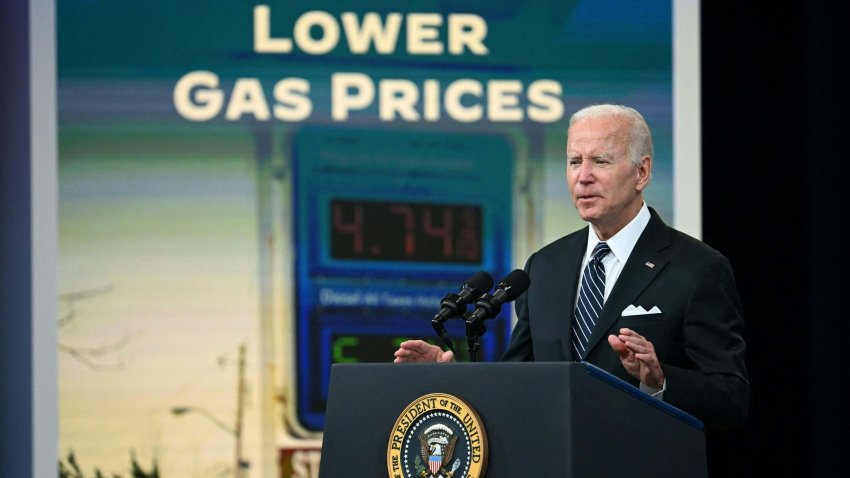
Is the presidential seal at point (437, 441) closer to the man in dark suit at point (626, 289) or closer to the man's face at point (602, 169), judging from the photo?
the man in dark suit at point (626, 289)

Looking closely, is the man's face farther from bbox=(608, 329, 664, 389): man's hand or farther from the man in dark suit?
bbox=(608, 329, 664, 389): man's hand

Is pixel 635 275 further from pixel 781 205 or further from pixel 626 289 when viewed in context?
pixel 781 205

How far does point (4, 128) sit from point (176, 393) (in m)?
1.08

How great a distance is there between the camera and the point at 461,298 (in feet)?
6.99

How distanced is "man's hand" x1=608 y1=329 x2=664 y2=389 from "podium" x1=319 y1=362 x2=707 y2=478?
10 centimetres

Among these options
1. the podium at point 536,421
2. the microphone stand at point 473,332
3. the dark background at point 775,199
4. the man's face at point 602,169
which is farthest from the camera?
the dark background at point 775,199

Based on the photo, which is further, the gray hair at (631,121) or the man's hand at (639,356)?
the gray hair at (631,121)

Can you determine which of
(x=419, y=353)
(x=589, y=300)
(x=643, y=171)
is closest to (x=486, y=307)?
(x=419, y=353)

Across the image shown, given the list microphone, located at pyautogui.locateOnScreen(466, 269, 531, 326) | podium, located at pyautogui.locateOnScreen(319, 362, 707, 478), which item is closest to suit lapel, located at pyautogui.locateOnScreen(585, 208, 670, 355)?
microphone, located at pyautogui.locateOnScreen(466, 269, 531, 326)

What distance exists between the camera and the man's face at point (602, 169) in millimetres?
2480

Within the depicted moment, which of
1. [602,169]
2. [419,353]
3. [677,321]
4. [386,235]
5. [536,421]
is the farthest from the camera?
[386,235]

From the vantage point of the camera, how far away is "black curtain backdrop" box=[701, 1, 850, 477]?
4.40m

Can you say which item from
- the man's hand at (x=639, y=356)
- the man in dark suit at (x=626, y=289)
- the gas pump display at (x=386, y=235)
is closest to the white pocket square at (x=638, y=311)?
the man in dark suit at (x=626, y=289)

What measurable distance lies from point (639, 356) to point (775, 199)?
2664 mm
